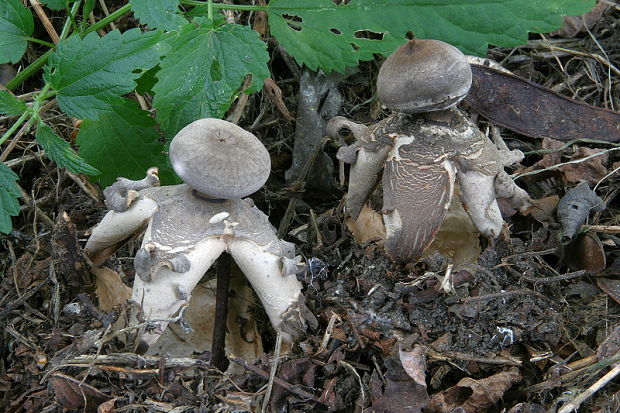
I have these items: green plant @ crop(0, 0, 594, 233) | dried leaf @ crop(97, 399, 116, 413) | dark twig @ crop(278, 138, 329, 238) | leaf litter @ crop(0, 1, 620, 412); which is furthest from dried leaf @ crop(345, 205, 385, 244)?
dried leaf @ crop(97, 399, 116, 413)

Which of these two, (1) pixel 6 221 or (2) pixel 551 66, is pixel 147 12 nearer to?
(1) pixel 6 221

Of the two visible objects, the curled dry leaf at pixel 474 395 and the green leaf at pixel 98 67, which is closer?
the curled dry leaf at pixel 474 395

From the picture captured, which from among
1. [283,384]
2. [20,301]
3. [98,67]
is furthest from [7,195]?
[283,384]

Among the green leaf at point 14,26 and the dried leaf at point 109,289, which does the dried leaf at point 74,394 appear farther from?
the green leaf at point 14,26

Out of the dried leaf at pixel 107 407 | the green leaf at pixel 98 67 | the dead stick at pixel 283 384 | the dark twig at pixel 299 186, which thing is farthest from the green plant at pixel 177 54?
the dead stick at pixel 283 384

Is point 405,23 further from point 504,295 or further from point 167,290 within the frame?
point 167,290

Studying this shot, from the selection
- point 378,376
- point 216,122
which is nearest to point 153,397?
point 378,376
